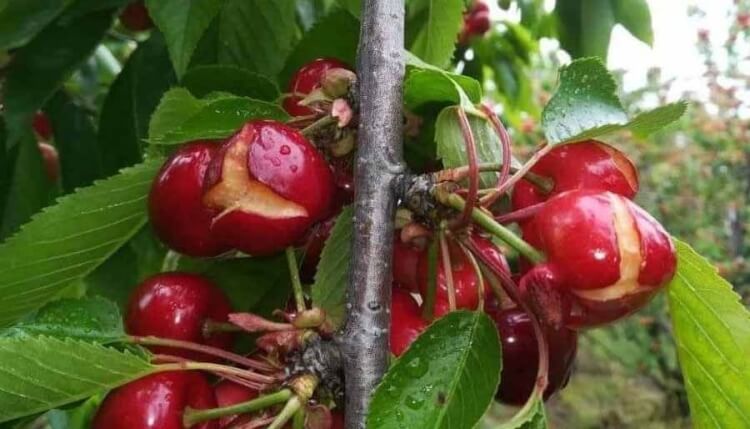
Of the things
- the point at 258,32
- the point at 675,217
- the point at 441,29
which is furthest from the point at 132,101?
the point at 675,217

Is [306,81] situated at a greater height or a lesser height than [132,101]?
greater

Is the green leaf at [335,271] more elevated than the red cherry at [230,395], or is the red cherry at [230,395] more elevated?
the green leaf at [335,271]

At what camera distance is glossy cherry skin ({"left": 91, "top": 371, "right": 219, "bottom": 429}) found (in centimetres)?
71

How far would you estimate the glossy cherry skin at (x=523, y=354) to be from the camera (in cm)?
78

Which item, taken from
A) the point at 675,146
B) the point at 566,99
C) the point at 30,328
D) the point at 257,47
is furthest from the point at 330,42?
the point at 675,146

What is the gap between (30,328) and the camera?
2.53ft

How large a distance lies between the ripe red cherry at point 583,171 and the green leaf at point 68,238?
347mm

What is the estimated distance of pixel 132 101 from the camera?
4.55ft

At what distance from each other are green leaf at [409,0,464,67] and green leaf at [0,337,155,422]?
54cm

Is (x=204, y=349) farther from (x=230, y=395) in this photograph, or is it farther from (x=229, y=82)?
(x=229, y=82)

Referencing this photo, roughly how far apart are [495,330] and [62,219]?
0.40 m

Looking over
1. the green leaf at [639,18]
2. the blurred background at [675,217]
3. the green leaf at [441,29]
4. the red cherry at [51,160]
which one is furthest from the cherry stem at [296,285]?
the blurred background at [675,217]

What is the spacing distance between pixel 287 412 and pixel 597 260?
0.79ft

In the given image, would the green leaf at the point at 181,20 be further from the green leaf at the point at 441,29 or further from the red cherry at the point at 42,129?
the red cherry at the point at 42,129
